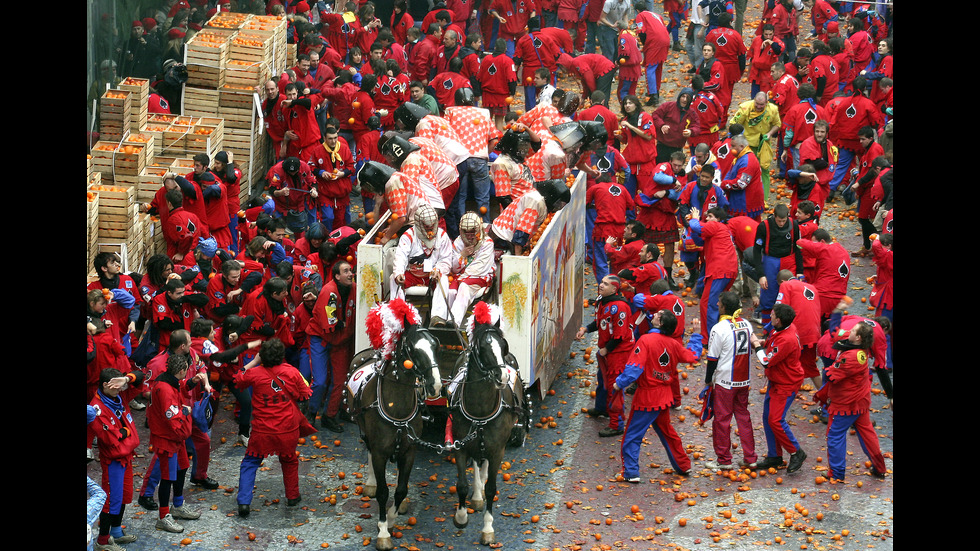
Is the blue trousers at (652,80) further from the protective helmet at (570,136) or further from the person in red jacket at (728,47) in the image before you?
the protective helmet at (570,136)

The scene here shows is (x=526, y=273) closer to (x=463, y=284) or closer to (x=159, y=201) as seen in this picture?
(x=463, y=284)

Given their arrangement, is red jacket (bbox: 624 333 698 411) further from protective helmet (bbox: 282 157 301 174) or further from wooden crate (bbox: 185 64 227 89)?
wooden crate (bbox: 185 64 227 89)

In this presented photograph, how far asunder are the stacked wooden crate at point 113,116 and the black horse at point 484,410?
8.11 metres

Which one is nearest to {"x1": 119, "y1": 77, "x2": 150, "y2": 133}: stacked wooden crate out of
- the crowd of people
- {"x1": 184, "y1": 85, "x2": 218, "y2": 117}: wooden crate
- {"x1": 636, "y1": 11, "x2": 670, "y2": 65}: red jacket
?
the crowd of people

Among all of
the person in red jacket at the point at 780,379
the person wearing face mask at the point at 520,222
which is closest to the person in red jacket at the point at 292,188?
the person wearing face mask at the point at 520,222

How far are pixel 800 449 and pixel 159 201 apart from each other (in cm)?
771

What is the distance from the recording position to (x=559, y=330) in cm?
1419

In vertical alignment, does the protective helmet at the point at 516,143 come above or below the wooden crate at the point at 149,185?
above

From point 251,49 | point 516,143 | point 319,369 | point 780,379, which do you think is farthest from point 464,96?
point 780,379

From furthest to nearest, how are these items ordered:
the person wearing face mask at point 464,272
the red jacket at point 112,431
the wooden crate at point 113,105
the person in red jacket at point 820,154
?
the person in red jacket at point 820,154 < the wooden crate at point 113,105 < the person wearing face mask at point 464,272 < the red jacket at point 112,431

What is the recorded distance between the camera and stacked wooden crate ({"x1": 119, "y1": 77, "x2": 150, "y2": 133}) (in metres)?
17.6

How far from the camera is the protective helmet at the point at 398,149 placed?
14.0m

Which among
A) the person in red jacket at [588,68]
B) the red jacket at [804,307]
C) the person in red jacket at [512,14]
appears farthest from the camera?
the person in red jacket at [512,14]

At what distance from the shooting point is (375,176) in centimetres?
1354
